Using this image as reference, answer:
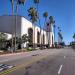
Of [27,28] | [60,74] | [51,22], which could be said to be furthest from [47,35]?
[60,74]

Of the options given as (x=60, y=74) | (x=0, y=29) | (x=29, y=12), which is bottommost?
(x=60, y=74)

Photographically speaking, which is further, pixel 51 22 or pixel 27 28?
pixel 51 22

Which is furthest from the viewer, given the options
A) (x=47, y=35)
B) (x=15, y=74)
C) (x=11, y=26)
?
(x=47, y=35)

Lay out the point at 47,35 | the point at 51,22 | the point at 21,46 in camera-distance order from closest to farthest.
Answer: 1. the point at 21,46
2. the point at 51,22
3. the point at 47,35

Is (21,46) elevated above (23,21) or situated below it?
below

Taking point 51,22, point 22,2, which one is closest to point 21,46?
point 22,2

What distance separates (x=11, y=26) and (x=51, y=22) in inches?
2224

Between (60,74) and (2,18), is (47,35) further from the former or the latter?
(60,74)

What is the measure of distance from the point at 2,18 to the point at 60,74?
95.9 meters

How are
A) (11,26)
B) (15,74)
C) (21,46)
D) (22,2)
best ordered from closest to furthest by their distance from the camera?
(15,74), (22,2), (21,46), (11,26)

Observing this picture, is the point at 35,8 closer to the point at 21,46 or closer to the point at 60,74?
the point at 21,46

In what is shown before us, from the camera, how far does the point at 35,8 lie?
101m

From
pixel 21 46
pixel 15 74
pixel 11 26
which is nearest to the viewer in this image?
pixel 15 74

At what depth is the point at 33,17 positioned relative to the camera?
3937 inches
